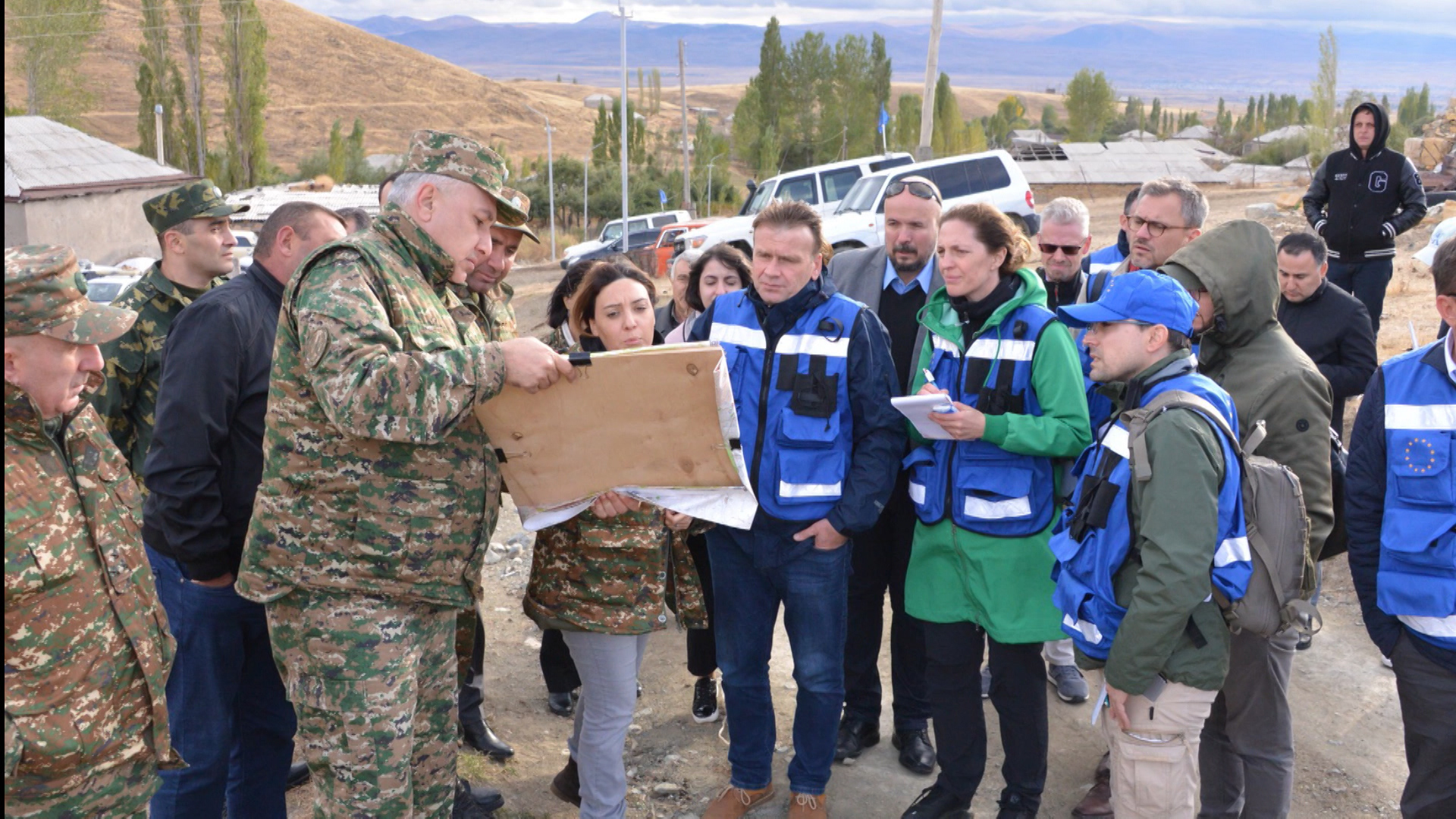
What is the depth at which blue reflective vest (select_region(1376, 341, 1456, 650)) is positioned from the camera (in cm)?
299

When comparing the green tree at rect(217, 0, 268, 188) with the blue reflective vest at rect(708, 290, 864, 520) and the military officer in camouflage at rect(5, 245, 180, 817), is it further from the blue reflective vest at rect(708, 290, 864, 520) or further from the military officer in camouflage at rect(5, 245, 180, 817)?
the military officer in camouflage at rect(5, 245, 180, 817)

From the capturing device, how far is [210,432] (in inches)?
125

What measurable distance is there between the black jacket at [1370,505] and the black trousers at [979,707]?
1.01 meters

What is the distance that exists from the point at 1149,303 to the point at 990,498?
2.83 feet

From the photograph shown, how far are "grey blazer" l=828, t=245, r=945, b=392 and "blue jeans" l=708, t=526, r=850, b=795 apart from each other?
3.52ft

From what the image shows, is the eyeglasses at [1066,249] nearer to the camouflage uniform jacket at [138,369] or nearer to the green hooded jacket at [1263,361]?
the green hooded jacket at [1263,361]

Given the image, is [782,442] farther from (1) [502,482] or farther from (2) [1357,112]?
(2) [1357,112]

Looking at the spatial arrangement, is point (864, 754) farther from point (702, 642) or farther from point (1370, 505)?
point (1370, 505)

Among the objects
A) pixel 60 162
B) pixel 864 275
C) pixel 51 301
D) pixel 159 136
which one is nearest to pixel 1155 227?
pixel 864 275

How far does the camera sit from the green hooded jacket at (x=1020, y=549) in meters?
3.45

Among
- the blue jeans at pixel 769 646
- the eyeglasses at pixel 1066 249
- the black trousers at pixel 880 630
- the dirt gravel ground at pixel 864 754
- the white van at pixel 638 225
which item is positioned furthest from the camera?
the white van at pixel 638 225

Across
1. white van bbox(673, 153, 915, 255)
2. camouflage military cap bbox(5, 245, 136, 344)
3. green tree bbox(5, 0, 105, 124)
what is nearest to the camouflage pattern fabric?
camouflage military cap bbox(5, 245, 136, 344)

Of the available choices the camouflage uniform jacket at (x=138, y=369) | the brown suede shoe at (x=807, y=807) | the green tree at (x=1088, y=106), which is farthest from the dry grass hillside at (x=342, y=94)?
the brown suede shoe at (x=807, y=807)

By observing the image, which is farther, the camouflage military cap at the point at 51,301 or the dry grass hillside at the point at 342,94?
the dry grass hillside at the point at 342,94
